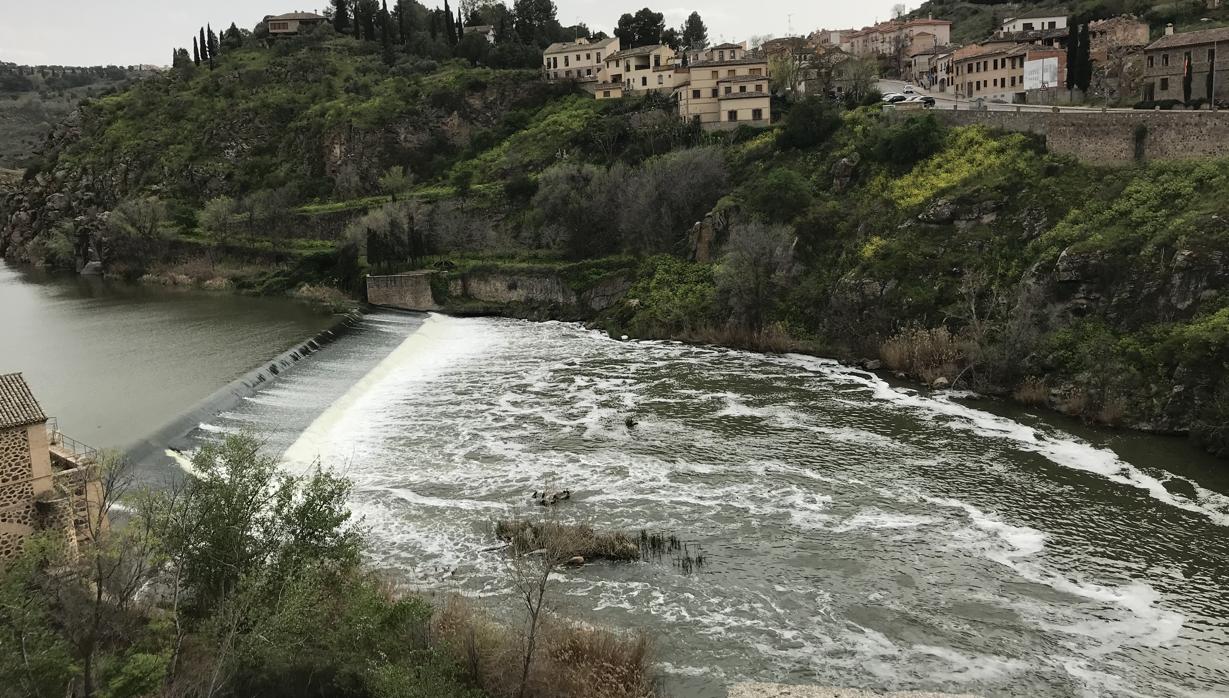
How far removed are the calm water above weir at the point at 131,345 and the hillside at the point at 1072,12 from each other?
72310 millimetres

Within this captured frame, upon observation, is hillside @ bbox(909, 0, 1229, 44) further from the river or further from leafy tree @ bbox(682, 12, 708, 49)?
the river

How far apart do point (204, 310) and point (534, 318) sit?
2352 cm

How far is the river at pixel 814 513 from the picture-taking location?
757 inches

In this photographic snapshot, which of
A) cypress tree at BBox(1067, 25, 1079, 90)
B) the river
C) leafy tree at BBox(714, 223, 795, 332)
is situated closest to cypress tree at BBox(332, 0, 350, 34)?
the river

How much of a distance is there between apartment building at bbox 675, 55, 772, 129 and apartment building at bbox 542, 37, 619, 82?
21.8 meters

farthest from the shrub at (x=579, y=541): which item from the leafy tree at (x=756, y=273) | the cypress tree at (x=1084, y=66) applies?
the cypress tree at (x=1084, y=66)

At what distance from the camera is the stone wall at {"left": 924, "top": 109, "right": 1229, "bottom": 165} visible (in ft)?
135

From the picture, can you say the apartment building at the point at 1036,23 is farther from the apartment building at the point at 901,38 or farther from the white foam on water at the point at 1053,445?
the white foam on water at the point at 1053,445

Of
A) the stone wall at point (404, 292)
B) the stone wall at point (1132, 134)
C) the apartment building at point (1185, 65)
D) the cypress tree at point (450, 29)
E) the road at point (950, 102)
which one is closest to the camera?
the stone wall at point (1132, 134)

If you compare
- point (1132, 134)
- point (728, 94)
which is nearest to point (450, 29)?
point (728, 94)

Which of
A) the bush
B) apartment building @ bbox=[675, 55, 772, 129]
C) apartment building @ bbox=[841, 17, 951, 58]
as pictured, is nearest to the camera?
the bush

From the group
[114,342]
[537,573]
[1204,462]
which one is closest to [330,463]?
[537,573]

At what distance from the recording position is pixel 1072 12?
93188 mm

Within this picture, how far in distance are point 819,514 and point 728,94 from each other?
54.6 meters
